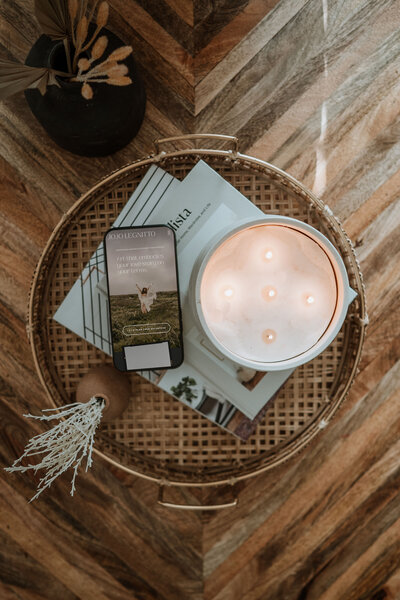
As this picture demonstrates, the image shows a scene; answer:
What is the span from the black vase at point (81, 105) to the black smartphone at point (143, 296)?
270mm

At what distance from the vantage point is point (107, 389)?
2.53ft

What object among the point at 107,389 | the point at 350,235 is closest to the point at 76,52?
the point at 107,389

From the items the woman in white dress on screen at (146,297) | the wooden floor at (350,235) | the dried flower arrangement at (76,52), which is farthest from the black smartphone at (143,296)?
the wooden floor at (350,235)

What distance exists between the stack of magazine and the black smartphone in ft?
0.15

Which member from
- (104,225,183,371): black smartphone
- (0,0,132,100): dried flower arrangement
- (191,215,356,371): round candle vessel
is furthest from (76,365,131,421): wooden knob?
(0,0,132,100): dried flower arrangement

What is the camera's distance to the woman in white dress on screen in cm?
76

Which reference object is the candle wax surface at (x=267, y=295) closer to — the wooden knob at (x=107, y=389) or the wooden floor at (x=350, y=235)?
the wooden knob at (x=107, y=389)

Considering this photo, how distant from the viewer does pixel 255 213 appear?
0.81 m

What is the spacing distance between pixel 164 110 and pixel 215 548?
39.8 inches

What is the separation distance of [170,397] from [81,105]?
1.69 ft

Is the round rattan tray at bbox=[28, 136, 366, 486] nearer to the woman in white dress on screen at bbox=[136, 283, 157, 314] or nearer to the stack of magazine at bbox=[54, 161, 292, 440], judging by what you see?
the stack of magazine at bbox=[54, 161, 292, 440]

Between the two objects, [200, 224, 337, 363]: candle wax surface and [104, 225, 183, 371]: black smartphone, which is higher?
[200, 224, 337, 363]: candle wax surface

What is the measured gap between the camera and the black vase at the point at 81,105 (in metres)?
0.85

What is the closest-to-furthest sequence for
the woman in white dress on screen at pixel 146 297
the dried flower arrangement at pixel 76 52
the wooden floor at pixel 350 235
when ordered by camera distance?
the dried flower arrangement at pixel 76 52, the woman in white dress on screen at pixel 146 297, the wooden floor at pixel 350 235
